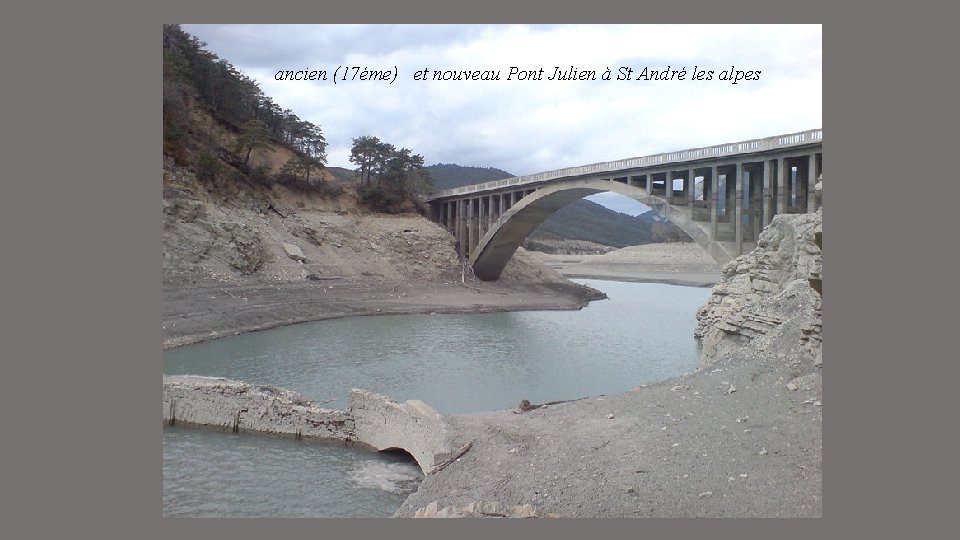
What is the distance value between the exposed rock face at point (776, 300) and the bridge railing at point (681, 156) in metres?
3.28

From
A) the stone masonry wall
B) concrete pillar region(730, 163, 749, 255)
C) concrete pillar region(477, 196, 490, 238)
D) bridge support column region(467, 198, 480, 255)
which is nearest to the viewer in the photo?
the stone masonry wall

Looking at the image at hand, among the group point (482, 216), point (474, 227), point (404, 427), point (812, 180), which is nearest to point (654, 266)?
point (474, 227)

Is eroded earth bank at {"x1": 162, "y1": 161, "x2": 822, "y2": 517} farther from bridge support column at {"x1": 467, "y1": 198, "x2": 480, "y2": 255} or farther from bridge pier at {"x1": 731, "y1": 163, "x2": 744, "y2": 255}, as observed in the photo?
bridge support column at {"x1": 467, "y1": 198, "x2": 480, "y2": 255}

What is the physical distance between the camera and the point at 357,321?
25500mm

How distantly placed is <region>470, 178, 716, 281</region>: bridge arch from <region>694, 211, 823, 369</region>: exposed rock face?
716 cm

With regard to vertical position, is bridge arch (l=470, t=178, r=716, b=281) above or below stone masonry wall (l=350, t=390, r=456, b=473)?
above

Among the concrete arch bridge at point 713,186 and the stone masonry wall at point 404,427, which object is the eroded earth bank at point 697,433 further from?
the concrete arch bridge at point 713,186

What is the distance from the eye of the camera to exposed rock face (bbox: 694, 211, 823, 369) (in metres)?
8.27

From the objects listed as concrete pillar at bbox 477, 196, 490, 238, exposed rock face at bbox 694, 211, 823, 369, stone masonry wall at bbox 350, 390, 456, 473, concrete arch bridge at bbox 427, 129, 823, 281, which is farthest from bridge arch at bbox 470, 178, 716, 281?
stone masonry wall at bbox 350, 390, 456, 473

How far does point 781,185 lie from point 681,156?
4.52 meters

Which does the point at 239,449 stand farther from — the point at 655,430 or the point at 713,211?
the point at 713,211

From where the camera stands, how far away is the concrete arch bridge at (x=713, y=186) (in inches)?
705

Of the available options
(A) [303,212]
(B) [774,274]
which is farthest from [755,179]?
(A) [303,212]

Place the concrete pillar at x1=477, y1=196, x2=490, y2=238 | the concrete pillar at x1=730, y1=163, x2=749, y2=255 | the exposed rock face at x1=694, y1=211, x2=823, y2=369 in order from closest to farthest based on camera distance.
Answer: the exposed rock face at x1=694, y1=211, x2=823, y2=369 < the concrete pillar at x1=730, y1=163, x2=749, y2=255 < the concrete pillar at x1=477, y1=196, x2=490, y2=238
